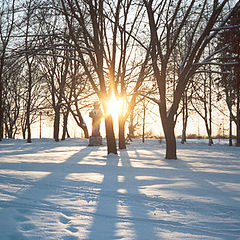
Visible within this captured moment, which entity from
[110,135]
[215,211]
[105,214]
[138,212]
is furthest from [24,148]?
[215,211]

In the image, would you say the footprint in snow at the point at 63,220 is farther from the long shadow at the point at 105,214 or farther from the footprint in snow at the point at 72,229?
the long shadow at the point at 105,214

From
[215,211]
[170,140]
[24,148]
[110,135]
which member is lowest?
[215,211]

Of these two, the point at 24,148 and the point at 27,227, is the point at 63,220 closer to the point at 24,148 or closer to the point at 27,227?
the point at 27,227

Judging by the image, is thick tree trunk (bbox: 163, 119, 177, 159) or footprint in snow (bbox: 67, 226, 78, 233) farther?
thick tree trunk (bbox: 163, 119, 177, 159)

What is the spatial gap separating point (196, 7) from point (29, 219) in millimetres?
9380

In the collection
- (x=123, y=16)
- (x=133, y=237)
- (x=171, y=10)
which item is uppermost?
(x=123, y=16)

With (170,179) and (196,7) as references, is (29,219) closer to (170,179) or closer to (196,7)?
(170,179)

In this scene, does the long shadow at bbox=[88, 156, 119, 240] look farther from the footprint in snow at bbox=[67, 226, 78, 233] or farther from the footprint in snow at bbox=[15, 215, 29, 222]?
the footprint in snow at bbox=[15, 215, 29, 222]

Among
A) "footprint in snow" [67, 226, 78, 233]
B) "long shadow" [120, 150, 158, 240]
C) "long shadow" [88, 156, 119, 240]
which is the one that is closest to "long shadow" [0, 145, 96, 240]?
"footprint in snow" [67, 226, 78, 233]

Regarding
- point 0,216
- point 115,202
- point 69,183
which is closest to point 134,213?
point 115,202

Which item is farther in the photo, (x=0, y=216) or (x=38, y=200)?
(x=38, y=200)

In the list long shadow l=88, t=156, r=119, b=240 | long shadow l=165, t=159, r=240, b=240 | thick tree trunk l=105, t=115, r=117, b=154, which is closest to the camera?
long shadow l=88, t=156, r=119, b=240

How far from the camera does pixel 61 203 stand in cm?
342

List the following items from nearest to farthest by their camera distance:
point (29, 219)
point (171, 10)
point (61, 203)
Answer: point (29, 219) → point (61, 203) → point (171, 10)
